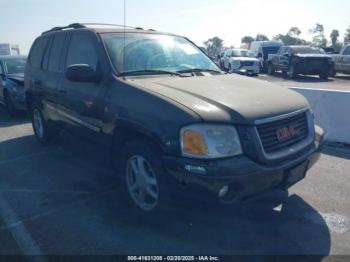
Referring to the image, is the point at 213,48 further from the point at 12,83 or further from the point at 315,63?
the point at 12,83

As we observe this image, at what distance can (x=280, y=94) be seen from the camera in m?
3.61

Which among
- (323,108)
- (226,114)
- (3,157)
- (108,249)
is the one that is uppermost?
(226,114)

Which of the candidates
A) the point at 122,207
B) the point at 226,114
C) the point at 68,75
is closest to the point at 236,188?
the point at 226,114

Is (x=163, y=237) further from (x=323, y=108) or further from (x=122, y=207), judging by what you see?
(x=323, y=108)

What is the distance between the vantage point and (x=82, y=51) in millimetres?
4496

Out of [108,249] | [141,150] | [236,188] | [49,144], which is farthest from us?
[49,144]

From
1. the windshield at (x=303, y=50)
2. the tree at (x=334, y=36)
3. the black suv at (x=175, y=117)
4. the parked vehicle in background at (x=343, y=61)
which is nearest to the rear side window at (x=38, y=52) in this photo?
the black suv at (x=175, y=117)

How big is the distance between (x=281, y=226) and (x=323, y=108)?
11.9 feet

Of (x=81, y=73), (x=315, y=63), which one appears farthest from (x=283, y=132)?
(x=315, y=63)

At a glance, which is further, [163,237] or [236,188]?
[163,237]

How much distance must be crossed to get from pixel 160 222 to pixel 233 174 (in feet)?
3.61

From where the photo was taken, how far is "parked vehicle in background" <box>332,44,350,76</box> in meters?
18.3

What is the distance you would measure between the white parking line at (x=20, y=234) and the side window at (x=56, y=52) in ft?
7.01

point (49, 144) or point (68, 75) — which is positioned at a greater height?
point (68, 75)
